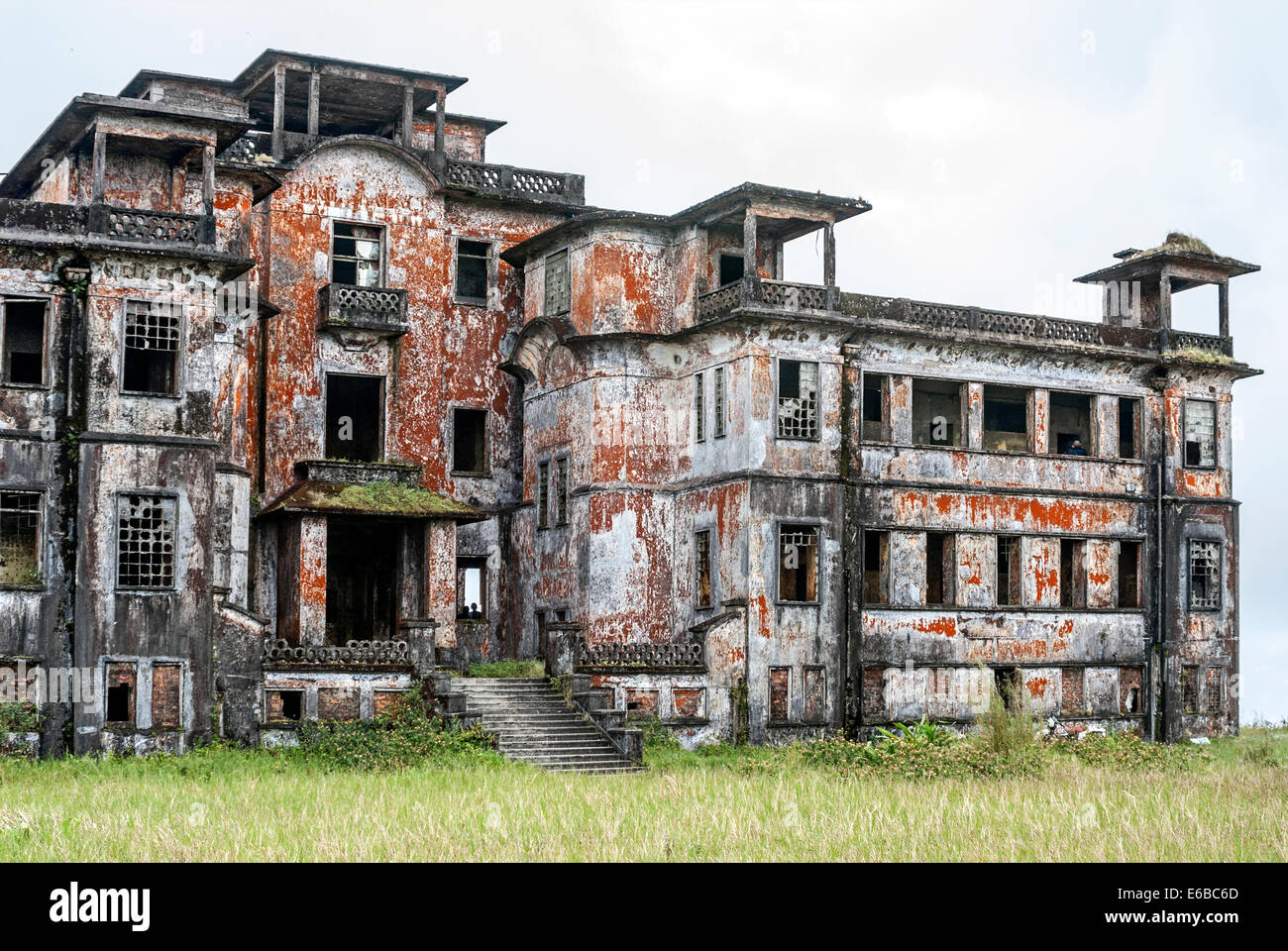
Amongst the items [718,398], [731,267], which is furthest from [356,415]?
[731,267]

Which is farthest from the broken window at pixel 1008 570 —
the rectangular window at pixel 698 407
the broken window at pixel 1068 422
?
the rectangular window at pixel 698 407

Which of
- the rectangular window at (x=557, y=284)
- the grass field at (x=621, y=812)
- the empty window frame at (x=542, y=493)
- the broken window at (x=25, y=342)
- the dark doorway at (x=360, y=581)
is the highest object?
the rectangular window at (x=557, y=284)

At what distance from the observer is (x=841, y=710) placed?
38562 millimetres

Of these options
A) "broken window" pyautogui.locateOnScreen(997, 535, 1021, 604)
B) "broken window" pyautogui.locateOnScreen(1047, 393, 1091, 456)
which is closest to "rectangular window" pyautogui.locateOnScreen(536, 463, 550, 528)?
"broken window" pyautogui.locateOnScreen(997, 535, 1021, 604)

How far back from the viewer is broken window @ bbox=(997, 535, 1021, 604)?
1631 inches

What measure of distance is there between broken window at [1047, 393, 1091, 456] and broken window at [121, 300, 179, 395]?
22038mm

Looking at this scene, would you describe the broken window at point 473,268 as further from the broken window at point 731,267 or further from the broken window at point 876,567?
the broken window at point 876,567

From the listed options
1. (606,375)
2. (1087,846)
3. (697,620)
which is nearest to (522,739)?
(697,620)

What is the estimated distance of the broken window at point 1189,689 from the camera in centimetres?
4303

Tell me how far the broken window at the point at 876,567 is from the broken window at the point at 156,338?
15683mm

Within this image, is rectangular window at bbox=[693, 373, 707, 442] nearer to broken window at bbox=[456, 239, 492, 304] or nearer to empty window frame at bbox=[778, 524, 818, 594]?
empty window frame at bbox=[778, 524, 818, 594]

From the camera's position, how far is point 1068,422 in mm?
45344

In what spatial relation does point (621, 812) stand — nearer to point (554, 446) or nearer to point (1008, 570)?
point (554, 446)

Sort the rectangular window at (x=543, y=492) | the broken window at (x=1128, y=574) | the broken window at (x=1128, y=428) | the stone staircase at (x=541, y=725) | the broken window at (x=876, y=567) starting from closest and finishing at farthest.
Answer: the stone staircase at (x=541, y=725) → the broken window at (x=876, y=567) → the rectangular window at (x=543, y=492) → the broken window at (x=1128, y=574) → the broken window at (x=1128, y=428)
